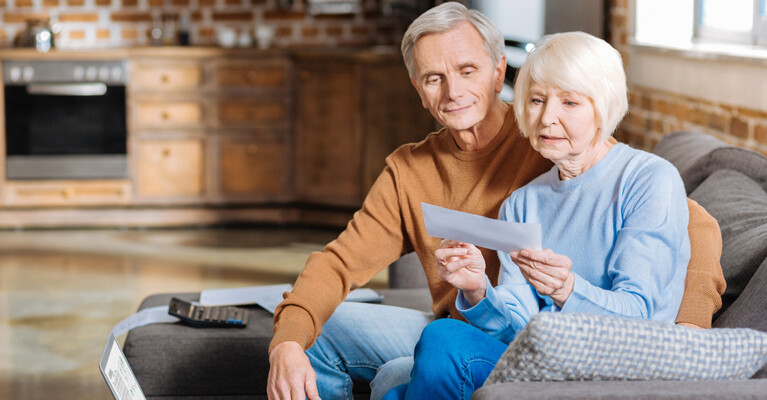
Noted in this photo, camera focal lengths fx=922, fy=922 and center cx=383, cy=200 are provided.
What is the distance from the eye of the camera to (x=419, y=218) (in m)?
1.85

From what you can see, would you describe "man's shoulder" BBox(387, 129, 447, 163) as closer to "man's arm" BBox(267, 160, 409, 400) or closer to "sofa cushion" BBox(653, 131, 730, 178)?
"man's arm" BBox(267, 160, 409, 400)

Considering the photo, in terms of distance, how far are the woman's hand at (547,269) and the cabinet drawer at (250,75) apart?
4361mm

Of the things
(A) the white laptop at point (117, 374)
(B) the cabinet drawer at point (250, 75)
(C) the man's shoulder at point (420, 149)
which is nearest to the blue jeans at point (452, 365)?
(A) the white laptop at point (117, 374)

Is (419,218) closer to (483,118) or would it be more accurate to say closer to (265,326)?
(483,118)

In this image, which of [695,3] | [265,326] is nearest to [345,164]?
[695,3]

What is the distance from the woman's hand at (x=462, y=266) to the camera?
1482 mm

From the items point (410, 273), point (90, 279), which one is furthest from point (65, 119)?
point (410, 273)

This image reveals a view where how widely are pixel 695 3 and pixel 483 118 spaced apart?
1.75m

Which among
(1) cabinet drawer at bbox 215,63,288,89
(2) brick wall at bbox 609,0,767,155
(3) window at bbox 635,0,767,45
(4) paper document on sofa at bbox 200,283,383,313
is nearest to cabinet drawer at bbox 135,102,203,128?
A: (1) cabinet drawer at bbox 215,63,288,89

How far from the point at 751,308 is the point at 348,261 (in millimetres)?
752

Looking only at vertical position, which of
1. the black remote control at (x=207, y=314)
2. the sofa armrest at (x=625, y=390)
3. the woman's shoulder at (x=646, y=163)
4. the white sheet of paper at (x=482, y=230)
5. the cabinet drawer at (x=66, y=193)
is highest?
the woman's shoulder at (x=646, y=163)

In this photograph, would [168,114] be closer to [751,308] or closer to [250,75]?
[250,75]

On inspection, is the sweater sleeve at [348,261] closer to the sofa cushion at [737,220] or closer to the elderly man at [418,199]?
the elderly man at [418,199]

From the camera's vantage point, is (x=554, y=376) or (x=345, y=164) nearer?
(x=554, y=376)
